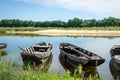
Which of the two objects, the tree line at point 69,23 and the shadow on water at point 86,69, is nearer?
the shadow on water at point 86,69

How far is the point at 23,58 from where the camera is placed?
21.0 m

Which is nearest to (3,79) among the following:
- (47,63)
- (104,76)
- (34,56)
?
(104,76)

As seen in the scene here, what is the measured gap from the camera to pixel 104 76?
1734 cm

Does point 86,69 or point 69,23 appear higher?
point 86,69

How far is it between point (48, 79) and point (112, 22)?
296ft

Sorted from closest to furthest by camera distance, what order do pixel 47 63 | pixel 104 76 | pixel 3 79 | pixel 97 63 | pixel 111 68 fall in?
pixel 3 79 → pixel 104 76 → pixel 97 63 → pixel 111 68 → pixel 47 63

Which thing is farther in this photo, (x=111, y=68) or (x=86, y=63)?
(x=111, y=68)

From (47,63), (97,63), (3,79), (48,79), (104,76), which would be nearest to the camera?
(3,79)

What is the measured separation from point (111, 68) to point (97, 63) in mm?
2047

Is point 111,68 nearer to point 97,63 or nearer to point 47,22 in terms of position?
point 97,63

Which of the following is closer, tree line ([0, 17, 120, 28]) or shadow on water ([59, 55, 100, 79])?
shadow on water ([59, 55, 100, 79])

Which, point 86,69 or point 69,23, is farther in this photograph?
point 69,23

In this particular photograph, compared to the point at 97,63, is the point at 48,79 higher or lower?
higher

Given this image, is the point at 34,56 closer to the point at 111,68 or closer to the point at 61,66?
the point at 61,66
